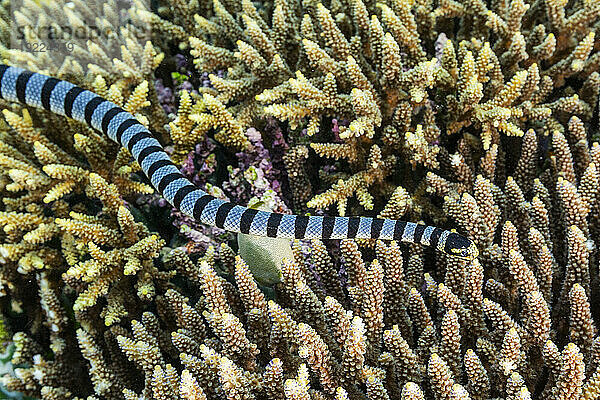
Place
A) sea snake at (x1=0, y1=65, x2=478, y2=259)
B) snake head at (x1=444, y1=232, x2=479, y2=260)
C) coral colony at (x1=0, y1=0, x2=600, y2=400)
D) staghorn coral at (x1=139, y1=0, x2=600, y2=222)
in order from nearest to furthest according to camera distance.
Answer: coral colony at (x1=0, y1=0, x2=600, y2=400)
snake head at (x1=444, y1=232, x2=479, y2=260)
sea snake at (x1=0, y1=65, x2=478, y2=259)
staghorn coral at (x1=139, y1=0, x2=600, y2=222)

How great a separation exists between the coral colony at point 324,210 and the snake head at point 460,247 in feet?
0.24

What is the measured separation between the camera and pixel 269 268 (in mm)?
2477

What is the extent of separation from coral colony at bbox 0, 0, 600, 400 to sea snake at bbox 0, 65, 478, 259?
9cm

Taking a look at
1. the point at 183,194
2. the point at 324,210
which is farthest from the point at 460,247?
the point at 183,194

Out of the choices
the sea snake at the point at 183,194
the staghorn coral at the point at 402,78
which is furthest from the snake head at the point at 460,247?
the staghorn coral at the point at 402,78

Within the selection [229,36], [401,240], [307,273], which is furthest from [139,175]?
[401,240]

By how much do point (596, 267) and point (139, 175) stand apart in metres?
2.67

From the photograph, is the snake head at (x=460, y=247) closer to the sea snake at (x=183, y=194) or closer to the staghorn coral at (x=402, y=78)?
the sea snake at (x=183, y=194)

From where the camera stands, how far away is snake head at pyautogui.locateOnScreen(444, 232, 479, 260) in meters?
2.15

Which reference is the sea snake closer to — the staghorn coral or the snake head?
the snake head

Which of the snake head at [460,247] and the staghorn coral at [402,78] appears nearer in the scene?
the snake head at [460,247]

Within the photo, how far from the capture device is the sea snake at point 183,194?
8.04 feet

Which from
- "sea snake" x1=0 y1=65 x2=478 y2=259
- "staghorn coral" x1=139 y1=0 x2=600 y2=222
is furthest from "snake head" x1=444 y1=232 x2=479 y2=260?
"staghorn coral" x1=139 y1=0 x2=600 y2=222

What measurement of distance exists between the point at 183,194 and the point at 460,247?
1498mm
